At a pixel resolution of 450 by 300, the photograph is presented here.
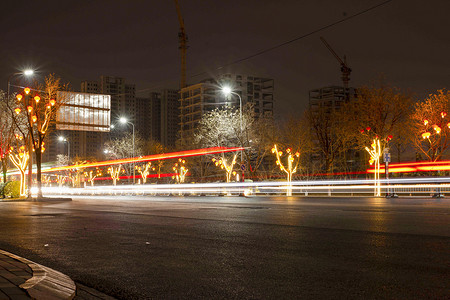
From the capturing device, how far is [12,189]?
38062 millimetres

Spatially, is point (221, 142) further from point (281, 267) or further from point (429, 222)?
point (281, 267)

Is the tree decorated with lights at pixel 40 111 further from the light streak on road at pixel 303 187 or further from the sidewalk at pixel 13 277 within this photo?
the sidewalk at pixel 13 277

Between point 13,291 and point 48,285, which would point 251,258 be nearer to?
point 48,285

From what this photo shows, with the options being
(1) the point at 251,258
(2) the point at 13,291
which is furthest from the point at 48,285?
(1) the point at 251,258

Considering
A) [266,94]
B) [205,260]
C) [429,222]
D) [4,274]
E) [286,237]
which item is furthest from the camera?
[266,94]

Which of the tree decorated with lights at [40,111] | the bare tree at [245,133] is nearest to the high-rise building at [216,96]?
the bare tree at [245,133]

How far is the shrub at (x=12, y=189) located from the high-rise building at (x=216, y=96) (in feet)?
362

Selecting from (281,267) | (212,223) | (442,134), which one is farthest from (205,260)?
(442,134)

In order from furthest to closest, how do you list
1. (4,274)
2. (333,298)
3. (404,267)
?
1. (404,267)
2. (4,274)
3. (333,298)

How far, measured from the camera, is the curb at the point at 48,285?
472 cm

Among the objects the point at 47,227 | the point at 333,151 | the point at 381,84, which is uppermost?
the point at 381,84

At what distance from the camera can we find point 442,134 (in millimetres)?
55344

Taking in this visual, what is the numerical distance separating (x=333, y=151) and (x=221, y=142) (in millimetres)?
15423

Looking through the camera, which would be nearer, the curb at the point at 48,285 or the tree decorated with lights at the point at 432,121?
the curb at the point at 48,285
